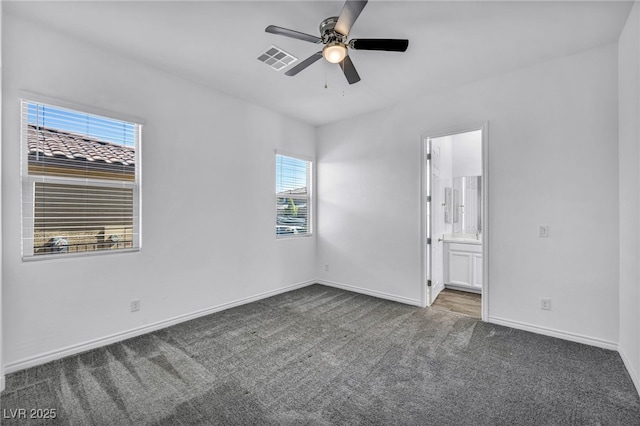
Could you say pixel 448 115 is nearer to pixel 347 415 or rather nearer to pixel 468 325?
pixel 468 325

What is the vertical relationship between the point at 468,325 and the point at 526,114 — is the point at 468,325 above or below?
below

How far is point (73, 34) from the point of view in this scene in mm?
2502

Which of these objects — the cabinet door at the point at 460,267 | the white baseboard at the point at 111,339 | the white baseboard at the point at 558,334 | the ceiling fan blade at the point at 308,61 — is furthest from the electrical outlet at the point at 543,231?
the white baseboard at the point at 111,339

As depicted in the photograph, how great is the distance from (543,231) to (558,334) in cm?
103

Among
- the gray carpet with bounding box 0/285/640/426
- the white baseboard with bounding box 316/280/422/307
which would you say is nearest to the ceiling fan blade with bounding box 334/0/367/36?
the gray carpet with bounding box 0/285/640/426

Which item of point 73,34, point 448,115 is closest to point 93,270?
point 73,34

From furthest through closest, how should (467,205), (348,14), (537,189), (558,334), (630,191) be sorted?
(467,205) < (537,189) < (558,334) < (630,191) < (348,14)

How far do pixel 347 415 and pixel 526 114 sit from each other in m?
3.30

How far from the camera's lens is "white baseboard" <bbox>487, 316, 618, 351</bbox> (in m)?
2.66

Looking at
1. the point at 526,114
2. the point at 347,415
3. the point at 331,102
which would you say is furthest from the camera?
the point at 331,102

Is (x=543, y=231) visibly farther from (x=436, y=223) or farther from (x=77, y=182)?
(x=77, y=182)

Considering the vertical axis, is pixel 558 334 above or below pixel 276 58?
below

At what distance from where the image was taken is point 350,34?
97.7 inches

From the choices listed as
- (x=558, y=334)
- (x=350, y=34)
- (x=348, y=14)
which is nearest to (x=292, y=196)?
(x=350, y=34)
